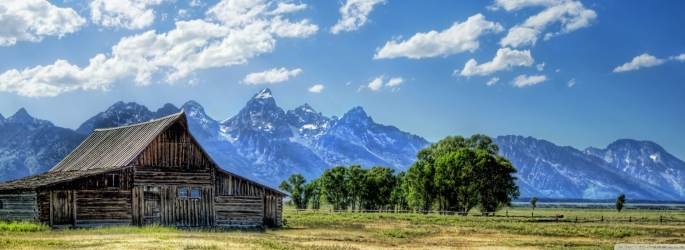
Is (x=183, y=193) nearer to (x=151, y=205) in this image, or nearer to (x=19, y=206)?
(x=151, y=205)

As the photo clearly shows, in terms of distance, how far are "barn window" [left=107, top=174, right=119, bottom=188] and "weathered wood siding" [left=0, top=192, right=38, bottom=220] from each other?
502 centimetres

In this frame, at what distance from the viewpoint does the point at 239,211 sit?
56.6 m

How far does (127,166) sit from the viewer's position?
51188 millimetres

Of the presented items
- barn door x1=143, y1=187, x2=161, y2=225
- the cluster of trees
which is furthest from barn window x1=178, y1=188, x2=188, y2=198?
the cluster of trees

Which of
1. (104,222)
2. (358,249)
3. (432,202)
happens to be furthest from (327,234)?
(432,202)

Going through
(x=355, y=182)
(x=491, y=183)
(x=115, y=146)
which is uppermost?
(x=115, y=146)

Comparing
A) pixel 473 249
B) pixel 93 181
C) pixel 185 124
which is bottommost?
pixel 473 249

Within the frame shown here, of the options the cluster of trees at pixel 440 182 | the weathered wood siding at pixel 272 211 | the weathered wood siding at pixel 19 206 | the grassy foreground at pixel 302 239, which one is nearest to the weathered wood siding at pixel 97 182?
the weathered wood siding at pixel 19 206

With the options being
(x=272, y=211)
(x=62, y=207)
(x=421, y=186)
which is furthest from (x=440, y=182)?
(x=62, y=207)

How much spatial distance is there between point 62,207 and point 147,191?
6.27 meters

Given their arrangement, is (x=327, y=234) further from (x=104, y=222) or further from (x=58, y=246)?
(x=58, y=246)

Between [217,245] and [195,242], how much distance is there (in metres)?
1.52

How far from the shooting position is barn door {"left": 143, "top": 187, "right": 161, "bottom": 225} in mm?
51844

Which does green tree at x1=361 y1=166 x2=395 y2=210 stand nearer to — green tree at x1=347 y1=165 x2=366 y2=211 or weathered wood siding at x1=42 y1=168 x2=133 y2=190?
green tree at x1=347 y1=165 x2=366 y2=211
